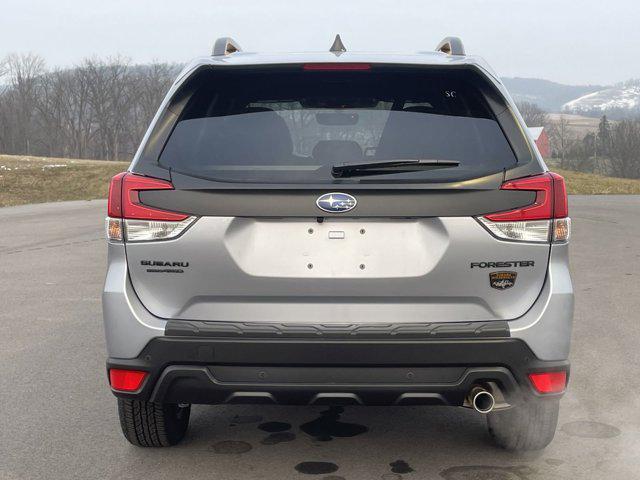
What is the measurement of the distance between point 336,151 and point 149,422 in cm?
157

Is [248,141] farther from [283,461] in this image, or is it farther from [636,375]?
[636,375]

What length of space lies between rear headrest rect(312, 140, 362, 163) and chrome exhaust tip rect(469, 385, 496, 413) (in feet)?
3.40

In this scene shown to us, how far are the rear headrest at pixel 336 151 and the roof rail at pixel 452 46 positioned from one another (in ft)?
2.55

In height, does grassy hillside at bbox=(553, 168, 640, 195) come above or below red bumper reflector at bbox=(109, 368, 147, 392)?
below

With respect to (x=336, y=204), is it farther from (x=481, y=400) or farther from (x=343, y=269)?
(x=481, y=400)

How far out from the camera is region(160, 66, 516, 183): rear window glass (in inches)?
129

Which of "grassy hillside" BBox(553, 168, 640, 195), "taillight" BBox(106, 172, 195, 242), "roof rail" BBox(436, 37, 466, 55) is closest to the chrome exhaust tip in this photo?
"taillight" BBox(106, 172, 195, 242)

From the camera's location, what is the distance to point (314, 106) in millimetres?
3572

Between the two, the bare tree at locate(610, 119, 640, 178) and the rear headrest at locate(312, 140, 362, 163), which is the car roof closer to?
the rear headrest at locate(312, 140, 362, 163)

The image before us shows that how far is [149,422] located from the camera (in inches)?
152

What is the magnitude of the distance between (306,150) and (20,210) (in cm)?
2515

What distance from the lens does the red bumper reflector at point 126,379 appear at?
131 inches

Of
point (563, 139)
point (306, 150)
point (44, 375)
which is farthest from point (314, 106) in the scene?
point (563, 139)

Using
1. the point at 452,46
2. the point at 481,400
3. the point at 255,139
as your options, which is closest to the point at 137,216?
the point at 255,139
